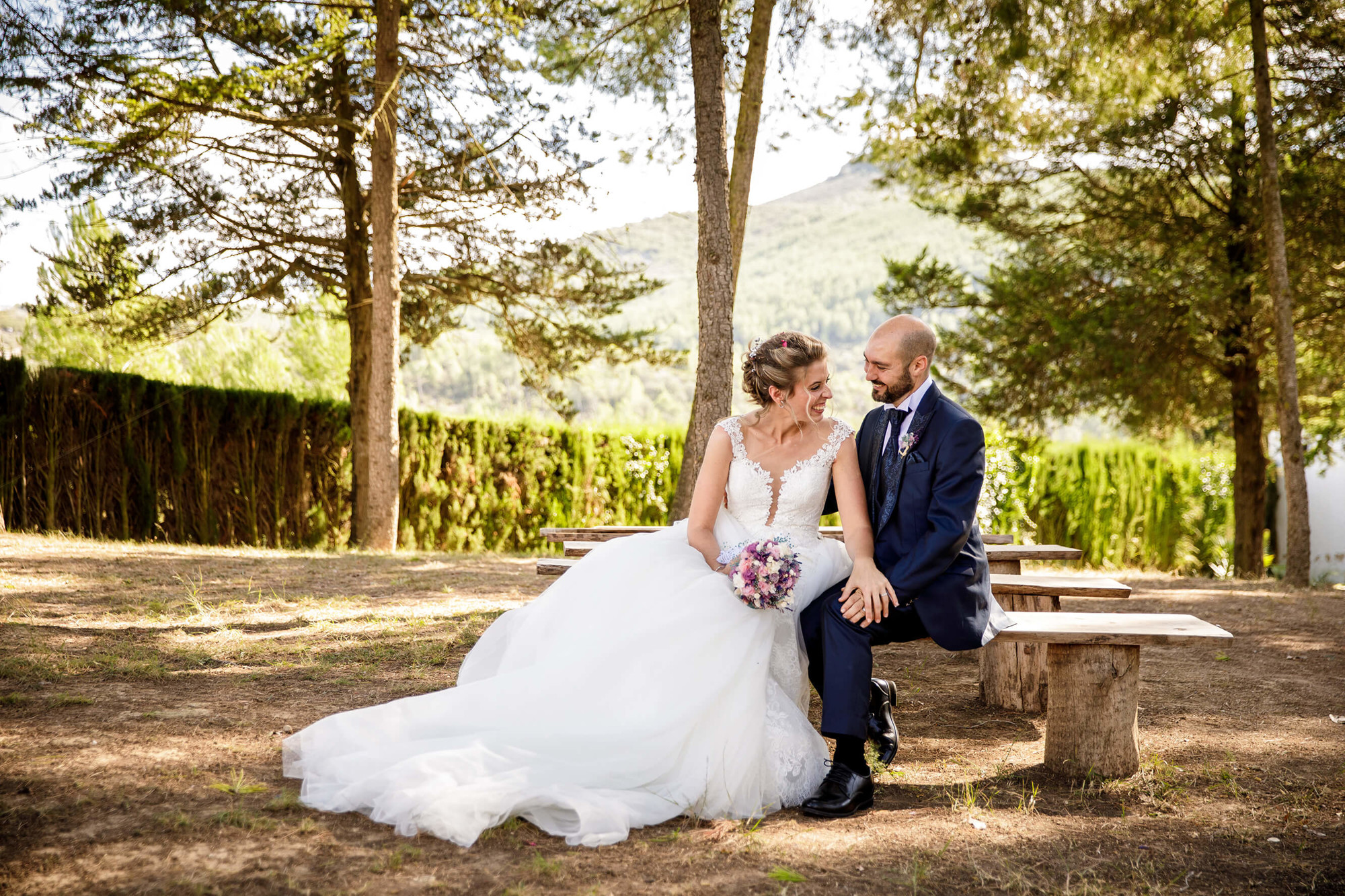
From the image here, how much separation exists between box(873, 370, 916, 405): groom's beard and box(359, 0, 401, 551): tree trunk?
7419 mm

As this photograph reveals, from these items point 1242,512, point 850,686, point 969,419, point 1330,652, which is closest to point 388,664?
point 850,686

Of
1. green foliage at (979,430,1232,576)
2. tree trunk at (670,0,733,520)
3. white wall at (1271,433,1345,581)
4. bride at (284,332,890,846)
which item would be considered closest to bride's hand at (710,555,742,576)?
bride at (284,332,890,846)

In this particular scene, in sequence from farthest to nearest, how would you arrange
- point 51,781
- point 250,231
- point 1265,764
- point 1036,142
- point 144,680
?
point 1036,142 → point 250,231 → point 144,680 → point 1265,764 → point 51,781

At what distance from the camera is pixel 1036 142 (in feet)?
38.5

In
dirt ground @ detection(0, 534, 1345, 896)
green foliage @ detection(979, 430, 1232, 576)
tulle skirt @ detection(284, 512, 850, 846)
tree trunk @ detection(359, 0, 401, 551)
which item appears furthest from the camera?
green foliage @ detection(979, 430, 1232, 576)

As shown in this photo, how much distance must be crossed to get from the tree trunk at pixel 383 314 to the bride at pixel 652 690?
674cm

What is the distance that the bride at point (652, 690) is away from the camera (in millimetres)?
2773

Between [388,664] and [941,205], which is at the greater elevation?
[941,205]

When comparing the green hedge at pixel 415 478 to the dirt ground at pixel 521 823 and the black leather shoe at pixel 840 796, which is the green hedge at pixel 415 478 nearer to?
the dirt ground at pixel 521 823

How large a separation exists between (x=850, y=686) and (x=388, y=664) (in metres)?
2.67

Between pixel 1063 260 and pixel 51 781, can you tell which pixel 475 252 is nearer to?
pixel 1063 260

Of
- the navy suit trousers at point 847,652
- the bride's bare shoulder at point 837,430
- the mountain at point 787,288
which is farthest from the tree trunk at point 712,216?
the mountain at point 787,288

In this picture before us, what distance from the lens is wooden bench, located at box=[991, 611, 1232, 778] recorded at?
3248mm

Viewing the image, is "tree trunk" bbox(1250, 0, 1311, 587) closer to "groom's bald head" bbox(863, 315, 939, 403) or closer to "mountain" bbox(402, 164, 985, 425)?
"groom's bald head" bbox(863, 315, 939, 403)
